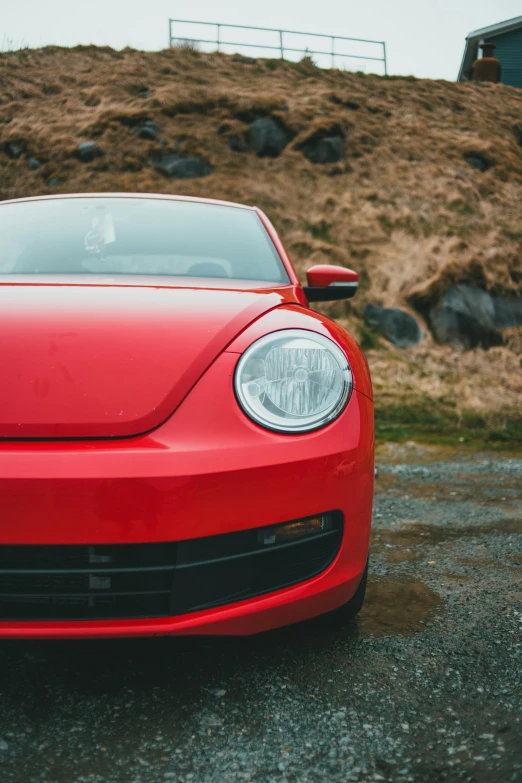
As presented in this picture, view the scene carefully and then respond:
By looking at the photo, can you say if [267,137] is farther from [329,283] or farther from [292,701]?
[292,701]

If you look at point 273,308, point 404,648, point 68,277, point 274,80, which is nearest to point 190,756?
point 404,648

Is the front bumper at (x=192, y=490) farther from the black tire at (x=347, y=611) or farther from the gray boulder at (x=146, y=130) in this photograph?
the gray boulder at (x=146, y=130)

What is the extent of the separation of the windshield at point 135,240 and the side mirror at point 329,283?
228 millimetres

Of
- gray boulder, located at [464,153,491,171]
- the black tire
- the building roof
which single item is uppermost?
the building roof

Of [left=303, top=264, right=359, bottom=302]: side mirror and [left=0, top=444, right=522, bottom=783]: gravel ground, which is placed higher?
[left=303, top=264, right=359, bottom=302]: side mirror

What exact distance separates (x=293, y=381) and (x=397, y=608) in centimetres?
98

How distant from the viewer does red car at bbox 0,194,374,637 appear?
1407mm

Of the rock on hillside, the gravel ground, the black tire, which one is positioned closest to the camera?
the gravel ground

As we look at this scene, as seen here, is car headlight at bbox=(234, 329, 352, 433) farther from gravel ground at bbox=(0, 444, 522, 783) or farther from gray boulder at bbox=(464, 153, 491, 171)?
gray boulder at bbox=(464, 153, 491, 171)

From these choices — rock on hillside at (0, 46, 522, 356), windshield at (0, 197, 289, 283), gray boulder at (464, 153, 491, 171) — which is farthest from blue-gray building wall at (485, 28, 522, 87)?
windshield at (0, 197, 289, 283)

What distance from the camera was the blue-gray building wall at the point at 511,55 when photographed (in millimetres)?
25242

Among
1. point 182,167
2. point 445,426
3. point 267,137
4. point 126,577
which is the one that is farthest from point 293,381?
point 267,137

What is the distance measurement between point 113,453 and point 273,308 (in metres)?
0.63

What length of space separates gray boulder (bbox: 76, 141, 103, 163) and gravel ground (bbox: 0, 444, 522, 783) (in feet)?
47.3
